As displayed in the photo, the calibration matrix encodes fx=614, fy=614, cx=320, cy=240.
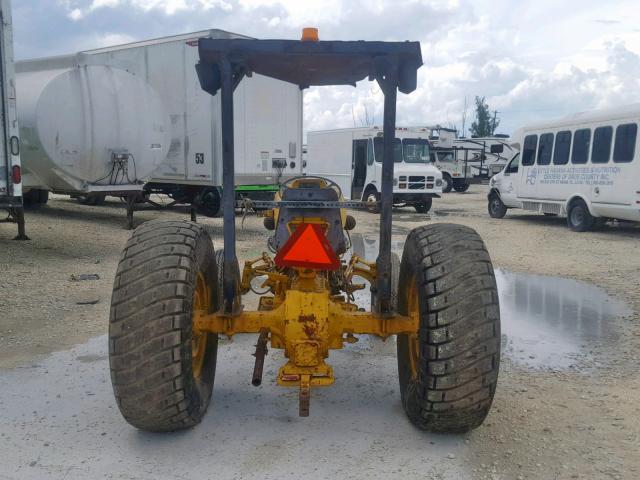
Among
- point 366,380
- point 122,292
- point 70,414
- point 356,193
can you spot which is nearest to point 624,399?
point 366,380

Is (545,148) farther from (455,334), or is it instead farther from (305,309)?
(305,309)

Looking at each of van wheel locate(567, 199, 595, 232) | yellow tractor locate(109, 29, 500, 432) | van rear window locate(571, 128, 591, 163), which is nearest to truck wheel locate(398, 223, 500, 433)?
yellow tractor locate(109, 29, 500, 432)

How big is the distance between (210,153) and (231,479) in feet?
34.3

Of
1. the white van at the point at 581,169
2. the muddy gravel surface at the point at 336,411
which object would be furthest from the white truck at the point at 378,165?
the muddy gravel surface at the point at 336,411

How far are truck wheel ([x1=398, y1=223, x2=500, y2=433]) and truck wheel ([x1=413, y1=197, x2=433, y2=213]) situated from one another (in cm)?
1575

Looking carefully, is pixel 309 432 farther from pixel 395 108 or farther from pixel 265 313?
pixel 395 108

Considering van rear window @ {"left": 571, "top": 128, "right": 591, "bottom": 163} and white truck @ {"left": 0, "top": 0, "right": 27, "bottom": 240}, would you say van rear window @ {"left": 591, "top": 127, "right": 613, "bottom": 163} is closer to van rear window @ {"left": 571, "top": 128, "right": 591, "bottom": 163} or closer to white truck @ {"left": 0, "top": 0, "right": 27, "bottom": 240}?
van rear window @ {"left": 571, "top": 128, "right": 591, "bottom": 163}

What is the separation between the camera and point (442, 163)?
30.6 meters

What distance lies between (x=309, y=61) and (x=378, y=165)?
15049 millimetres

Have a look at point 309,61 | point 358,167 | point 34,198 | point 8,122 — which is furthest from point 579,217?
point 34,198

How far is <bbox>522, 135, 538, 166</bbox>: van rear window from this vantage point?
16.2m

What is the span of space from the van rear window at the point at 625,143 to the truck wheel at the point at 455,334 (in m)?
11.3

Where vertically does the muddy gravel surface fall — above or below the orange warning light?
below

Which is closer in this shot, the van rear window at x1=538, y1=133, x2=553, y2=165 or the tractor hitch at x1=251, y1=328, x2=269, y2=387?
the tractor hitch at x1=251, y1=328, x2=269, y2=387
